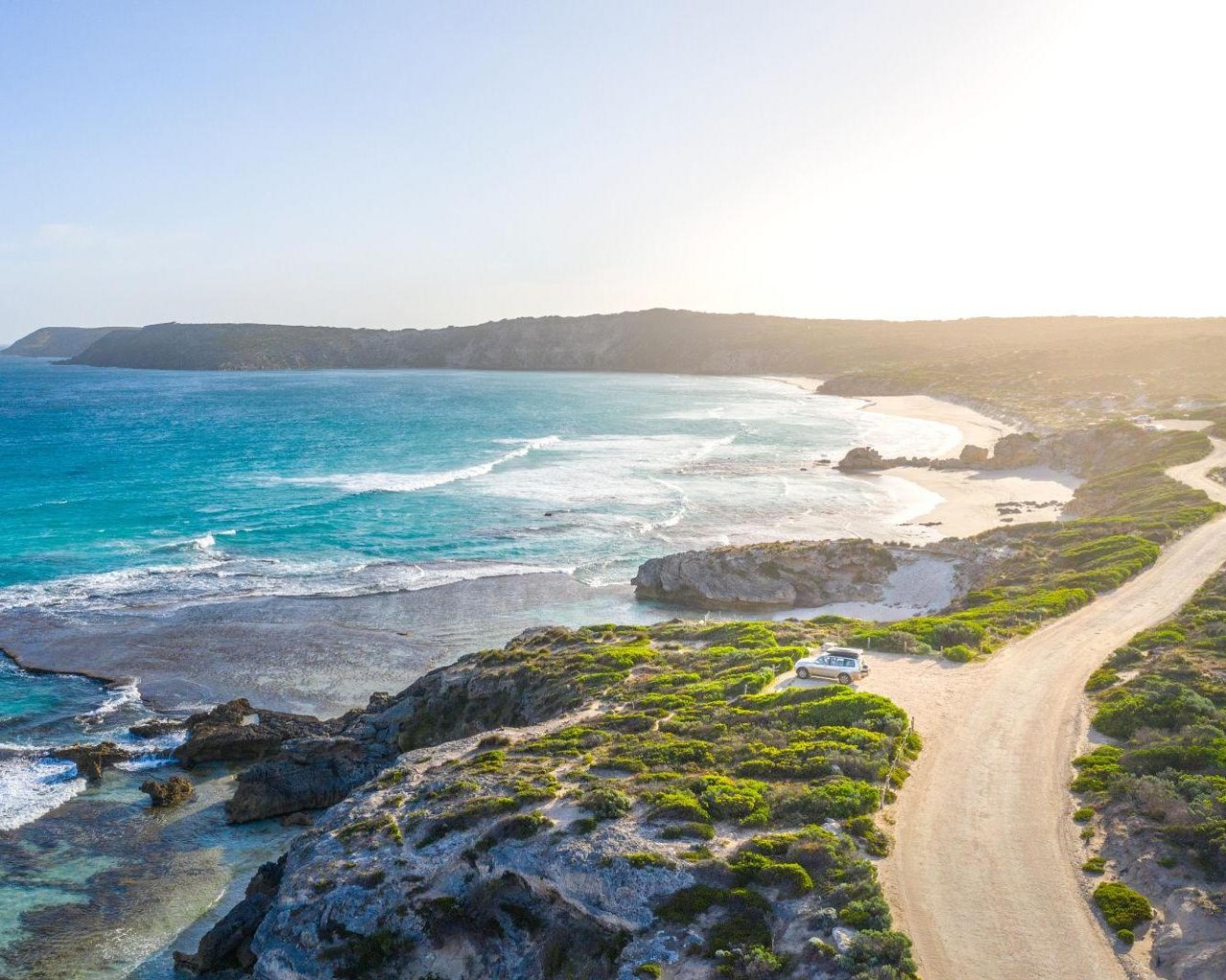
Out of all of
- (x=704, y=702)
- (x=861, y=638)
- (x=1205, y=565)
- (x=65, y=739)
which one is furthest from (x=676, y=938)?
(x=1205, y=565)

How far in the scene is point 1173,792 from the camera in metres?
20.2

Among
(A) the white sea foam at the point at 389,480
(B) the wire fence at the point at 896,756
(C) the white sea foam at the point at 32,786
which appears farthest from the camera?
(A) the white sea foam at the point at 389,480

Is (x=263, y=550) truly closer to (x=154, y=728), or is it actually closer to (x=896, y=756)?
(x=154, y=728)

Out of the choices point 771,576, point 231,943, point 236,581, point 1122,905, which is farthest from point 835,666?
point 236,581

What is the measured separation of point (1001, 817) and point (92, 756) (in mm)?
31202

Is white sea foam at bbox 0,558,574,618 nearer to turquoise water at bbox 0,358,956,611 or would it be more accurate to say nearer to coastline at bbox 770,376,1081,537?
turquoise water at bbox 0,358,956,611

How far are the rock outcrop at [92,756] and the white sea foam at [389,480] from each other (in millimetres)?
49049

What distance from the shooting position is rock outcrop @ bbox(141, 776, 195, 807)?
30.5 m

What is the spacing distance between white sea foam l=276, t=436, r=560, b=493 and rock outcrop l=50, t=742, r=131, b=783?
49.0 metres

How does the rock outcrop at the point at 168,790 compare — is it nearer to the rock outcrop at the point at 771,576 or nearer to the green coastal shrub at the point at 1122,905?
the rock outcrop at the point at 771,576

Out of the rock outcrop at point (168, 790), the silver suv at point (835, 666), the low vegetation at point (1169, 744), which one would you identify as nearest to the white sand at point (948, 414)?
the low vegetation at point (1169, 744)

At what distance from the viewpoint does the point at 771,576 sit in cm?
5044

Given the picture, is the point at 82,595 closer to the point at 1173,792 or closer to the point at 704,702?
the point at 704,702

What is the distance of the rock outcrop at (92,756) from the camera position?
105 ft
